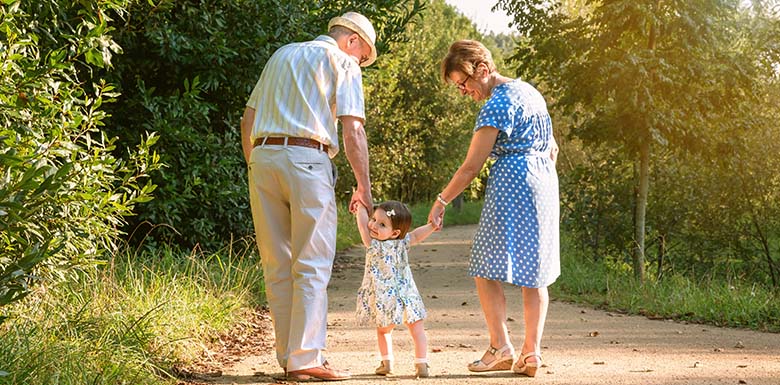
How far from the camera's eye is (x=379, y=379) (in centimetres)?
573

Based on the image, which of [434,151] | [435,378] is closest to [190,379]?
[435,378]

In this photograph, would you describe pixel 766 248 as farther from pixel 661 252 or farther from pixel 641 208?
pixel 641 208

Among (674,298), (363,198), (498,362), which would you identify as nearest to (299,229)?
(363,198)

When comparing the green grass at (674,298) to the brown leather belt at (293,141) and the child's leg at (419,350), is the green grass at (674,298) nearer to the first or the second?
the child's leg at (419,350)

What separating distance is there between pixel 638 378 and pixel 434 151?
25.8 m

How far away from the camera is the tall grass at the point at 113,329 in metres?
4.66

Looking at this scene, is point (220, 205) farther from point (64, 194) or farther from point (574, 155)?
point (574, 155)

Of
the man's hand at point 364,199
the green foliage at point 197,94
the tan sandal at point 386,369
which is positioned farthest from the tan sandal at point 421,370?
the green foliage at point 197,94

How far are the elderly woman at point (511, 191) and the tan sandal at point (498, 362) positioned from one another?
0.25ft

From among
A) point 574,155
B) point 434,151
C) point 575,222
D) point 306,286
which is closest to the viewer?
point 306,286

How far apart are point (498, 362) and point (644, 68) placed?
233 inches

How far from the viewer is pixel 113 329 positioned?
5.73 metres

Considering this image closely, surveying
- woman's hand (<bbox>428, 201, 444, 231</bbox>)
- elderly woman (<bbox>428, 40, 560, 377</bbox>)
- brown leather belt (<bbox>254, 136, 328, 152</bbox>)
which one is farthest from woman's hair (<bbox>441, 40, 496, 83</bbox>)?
brown leather belt (<bbox>254, 136, 328, 152</bbox>)

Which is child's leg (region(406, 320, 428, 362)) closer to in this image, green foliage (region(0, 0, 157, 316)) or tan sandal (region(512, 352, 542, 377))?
tan sandal (region(512, 352, 542, 377))
